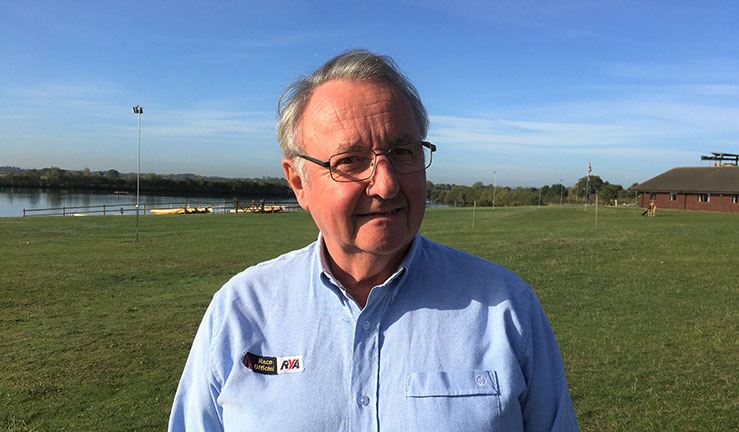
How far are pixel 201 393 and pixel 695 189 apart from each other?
6696cm

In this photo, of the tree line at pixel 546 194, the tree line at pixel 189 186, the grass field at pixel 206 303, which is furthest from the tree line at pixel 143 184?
the grass field at pixel 206 303

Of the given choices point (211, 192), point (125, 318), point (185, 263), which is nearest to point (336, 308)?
point (125, 318)

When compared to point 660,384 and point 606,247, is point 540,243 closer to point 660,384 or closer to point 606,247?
point 606,247

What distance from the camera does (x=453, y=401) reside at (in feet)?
5.23

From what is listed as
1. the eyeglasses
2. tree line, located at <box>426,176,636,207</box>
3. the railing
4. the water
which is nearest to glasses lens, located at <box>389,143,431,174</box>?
the eyeglasses

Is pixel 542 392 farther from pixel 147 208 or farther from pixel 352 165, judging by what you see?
pixel 147 208

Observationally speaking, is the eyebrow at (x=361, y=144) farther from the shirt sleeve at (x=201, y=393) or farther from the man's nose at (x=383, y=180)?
the shirt sleeve at (x=201, y=393)

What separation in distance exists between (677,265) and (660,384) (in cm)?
1011

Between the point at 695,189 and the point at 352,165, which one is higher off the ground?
the point at 695,189

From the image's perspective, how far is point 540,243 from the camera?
20531 millimetres

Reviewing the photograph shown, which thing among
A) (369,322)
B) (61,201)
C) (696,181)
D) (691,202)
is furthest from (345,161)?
(61,201)

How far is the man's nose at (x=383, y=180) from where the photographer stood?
1.68 metres

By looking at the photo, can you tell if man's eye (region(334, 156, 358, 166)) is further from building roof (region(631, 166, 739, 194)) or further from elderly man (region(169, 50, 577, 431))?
building roof (region(631, 166, 739, 194))

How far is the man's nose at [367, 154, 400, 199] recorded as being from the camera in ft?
5.52
